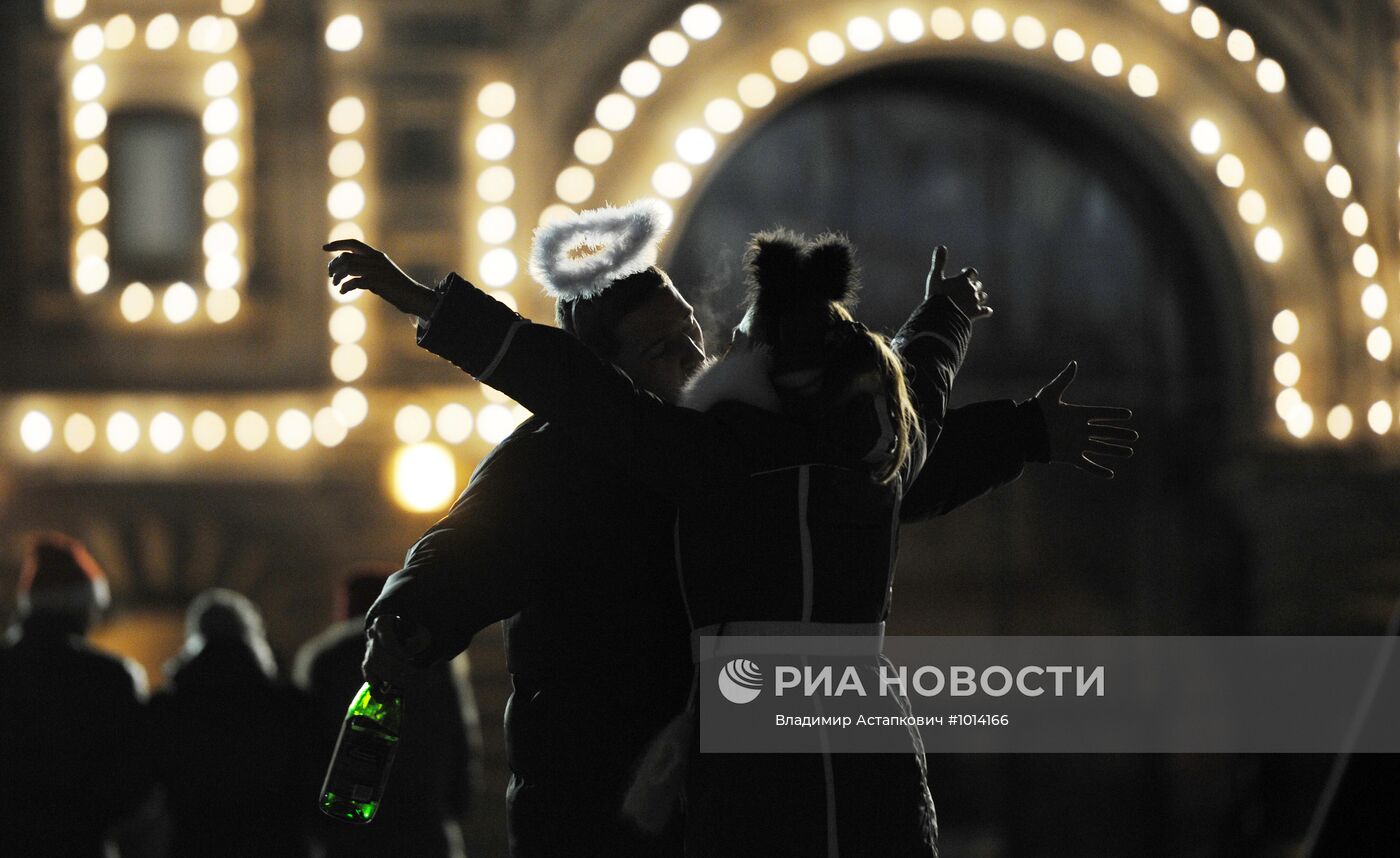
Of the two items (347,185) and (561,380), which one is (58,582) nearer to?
(561,380)

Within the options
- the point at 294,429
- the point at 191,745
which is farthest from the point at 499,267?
the point at 191,745

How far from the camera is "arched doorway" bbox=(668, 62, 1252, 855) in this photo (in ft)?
28.9

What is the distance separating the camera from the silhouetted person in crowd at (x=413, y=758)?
447 centimetres

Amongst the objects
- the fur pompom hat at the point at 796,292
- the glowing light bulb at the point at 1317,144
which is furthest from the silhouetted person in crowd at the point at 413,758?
the glowing light bulb at the point at 1317,144

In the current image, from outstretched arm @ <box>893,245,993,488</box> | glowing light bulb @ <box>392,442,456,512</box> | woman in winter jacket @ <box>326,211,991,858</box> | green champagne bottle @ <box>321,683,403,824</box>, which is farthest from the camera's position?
glowing light bulb @ <box>392,442,456,512</box>

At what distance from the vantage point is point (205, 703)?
4.37 meters

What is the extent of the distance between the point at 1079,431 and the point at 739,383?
2.47 feet

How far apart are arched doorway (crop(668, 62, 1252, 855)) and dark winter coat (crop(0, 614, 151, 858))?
187 inches

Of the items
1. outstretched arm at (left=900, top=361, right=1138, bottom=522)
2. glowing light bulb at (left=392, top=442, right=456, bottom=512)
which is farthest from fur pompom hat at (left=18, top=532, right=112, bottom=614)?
glowing light bulb at (left=392, top=442, right=456, bottom=512)

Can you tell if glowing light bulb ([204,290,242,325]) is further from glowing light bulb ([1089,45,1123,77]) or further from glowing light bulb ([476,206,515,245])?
glowing light bulb ([1089,45,1123,77])

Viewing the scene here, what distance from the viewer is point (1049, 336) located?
9117 millimetres

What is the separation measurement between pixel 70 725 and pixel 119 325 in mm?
4332

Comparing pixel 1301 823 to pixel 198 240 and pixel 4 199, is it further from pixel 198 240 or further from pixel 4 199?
pixel 4 199

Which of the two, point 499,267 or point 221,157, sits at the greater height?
point 221,157
